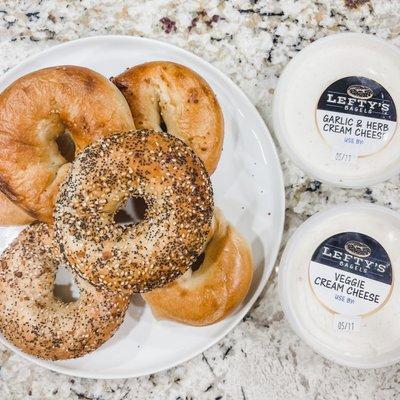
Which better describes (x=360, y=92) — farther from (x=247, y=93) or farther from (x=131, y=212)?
(x=131, y=212)

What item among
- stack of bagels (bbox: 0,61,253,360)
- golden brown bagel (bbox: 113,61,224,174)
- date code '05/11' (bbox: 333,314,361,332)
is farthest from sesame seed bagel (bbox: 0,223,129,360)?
date code '05/11' (bbox: 333,314,361,332)

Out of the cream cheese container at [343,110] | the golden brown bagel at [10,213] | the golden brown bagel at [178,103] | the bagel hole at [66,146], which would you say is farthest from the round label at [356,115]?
the golden brown bagel at [10,213]

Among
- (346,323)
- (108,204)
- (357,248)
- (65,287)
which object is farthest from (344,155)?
(65,287)

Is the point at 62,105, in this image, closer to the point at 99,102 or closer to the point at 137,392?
the point at 99,102

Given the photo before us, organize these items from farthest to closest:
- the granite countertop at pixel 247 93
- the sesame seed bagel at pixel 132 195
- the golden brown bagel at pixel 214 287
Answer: the granite countertop at pixel 247 93, the golden brown bagel at pixel 214 287, the sesame seed bagel at pixel 132 195

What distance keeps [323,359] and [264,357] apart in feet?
0.39

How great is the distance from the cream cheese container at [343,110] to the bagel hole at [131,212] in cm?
29

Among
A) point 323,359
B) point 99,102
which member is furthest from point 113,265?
point 323,359

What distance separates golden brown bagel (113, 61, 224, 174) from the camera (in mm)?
1047

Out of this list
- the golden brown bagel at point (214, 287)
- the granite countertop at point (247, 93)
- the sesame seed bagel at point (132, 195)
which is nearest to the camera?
the sesame seed bagel at point (132, 195)

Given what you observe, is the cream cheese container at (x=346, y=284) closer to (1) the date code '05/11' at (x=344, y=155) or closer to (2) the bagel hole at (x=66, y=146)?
(1) the date code '05/11' at (x=344, y=155)

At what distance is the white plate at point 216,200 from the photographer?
3.76 ft

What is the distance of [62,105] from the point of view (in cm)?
100

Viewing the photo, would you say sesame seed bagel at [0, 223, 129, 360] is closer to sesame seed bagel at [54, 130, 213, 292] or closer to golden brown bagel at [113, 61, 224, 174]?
sesame seed bagel at [54, 130, 213, 292]
